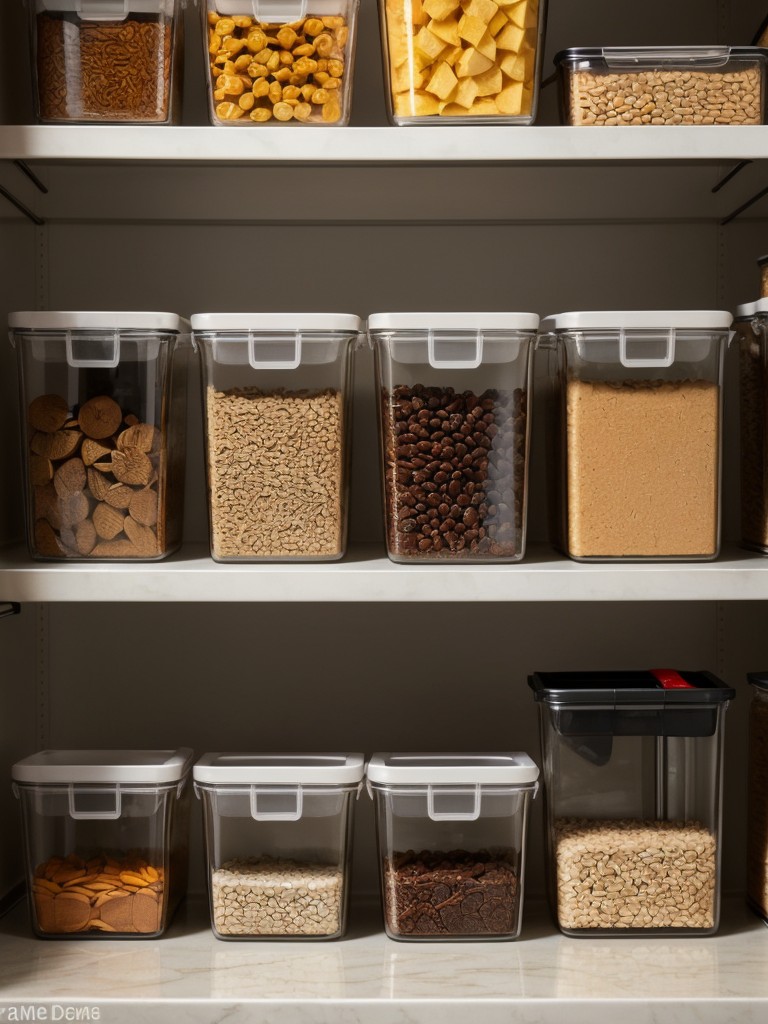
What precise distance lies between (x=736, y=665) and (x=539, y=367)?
1.73 ft

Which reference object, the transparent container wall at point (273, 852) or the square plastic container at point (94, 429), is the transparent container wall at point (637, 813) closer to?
the transparent container wall at point (273, 852)

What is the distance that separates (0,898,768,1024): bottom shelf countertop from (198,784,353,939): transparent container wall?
30 mm

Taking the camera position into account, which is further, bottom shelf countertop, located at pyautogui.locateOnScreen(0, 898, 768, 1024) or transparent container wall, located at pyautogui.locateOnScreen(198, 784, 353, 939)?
transparent container wall, located at pyautogui.locateOnScreen(198, 784, 353, 939)

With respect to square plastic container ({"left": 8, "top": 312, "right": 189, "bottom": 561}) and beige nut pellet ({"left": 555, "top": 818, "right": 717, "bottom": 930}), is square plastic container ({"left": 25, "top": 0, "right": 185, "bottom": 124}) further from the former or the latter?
beige nut pellet ({"left": 555, "top": 818, "right": 717, "bottom": 930})

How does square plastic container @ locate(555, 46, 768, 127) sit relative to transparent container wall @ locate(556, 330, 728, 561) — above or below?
above

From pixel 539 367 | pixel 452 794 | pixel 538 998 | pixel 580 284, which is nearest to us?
pixel 538 998

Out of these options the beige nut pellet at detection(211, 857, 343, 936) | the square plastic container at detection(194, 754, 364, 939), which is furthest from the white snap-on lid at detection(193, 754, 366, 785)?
the beige nut pellet at detection(211, 857, 343, 936)

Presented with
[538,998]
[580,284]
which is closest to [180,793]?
[538,998]

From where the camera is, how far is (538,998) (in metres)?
1.15

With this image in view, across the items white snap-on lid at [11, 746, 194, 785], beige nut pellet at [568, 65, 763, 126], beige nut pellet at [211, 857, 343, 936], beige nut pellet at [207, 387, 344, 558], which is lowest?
beige nut pellet at [211, 857, 343, 936]

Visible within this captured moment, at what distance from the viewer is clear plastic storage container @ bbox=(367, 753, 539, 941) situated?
1.26 m

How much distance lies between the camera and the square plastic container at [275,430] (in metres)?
1.25

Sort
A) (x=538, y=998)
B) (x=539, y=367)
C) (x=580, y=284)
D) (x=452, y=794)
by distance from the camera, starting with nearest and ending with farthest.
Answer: (x=538, y=998), (x=452, y=794), (x=539, y=367), (x=580, y=284)

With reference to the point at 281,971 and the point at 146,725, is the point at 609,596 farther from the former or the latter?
the point at 146,725
